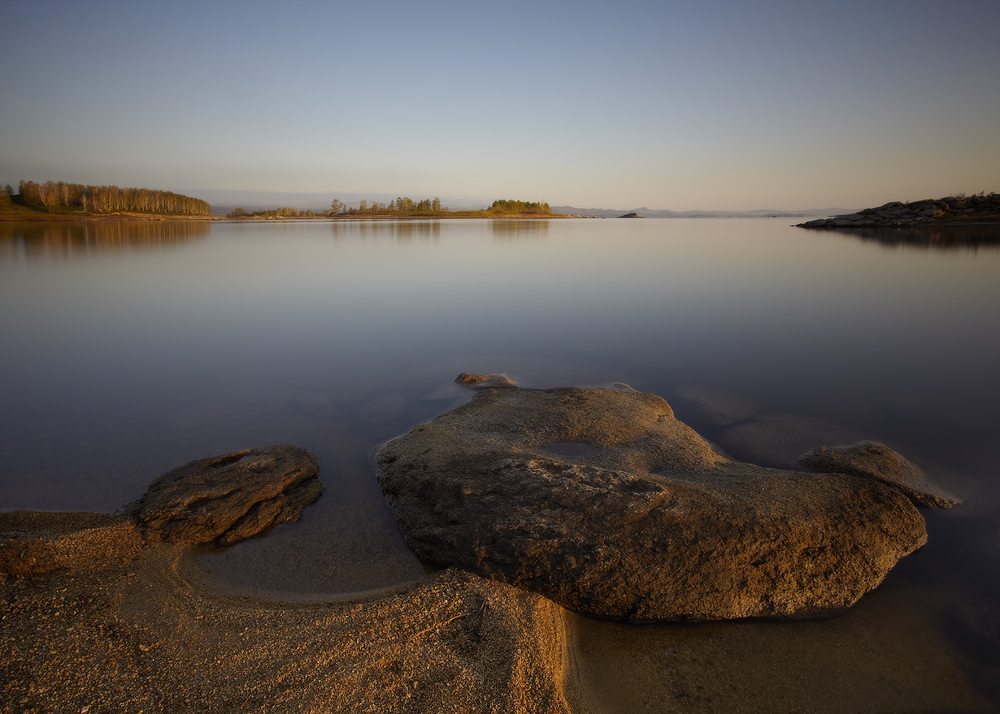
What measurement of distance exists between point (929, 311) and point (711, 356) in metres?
8.18

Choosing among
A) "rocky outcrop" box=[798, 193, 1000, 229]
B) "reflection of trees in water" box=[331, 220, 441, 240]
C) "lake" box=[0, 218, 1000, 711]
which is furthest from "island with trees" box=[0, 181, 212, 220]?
"rocky outcrop" box=[798, 193, 1000, 229]

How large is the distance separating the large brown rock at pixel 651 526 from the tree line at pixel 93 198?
11804 centimetres

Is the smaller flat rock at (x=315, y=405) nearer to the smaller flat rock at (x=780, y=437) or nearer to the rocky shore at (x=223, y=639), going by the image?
the rocky shore at (x=223, y=639)

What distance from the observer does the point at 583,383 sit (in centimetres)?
802

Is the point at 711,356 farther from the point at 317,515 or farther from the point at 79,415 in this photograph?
the point at 79,415

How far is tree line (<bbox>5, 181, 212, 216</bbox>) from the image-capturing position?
9138 cm

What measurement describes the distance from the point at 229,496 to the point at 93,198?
121991 millimetres

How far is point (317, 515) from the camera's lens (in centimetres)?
442

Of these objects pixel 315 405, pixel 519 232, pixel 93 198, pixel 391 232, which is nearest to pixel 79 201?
pixel 93 198

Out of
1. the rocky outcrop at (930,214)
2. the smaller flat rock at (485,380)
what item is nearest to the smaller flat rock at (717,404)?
the smaller flat rock at (485,380)

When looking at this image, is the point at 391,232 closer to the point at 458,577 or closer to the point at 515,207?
the point at 458,577

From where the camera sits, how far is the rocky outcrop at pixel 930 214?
1658 inches

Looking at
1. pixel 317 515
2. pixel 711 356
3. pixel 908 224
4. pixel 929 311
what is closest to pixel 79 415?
pixel 317 515

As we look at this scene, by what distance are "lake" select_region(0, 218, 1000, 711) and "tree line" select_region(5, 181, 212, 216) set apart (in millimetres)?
97737
